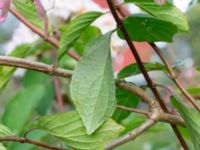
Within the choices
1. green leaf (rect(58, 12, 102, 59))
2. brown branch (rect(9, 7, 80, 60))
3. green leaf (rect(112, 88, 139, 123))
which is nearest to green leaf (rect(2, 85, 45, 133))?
brown branch (rect(9, 7, 80, 60))

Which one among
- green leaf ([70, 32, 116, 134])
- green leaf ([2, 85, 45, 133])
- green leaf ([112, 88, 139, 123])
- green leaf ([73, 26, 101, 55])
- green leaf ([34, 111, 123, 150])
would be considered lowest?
green leaf ([2, 85, 45, 133])

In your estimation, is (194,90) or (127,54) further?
(127,54)

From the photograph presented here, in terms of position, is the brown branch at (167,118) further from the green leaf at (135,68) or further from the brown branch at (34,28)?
the brown branch at (34,28)

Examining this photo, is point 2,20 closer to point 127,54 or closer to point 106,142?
point 106,142

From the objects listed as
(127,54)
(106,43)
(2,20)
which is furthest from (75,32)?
(127,54)

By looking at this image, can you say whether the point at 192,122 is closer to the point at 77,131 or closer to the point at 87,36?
the point at 77,131

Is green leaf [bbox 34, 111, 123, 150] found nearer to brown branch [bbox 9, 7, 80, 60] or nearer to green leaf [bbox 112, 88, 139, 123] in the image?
green leaf [bbox 112, 88, 139, 123]
